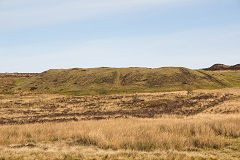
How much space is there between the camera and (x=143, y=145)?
10844 mm

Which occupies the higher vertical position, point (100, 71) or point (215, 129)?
point (100, 71)

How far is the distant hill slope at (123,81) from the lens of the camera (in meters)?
87.3

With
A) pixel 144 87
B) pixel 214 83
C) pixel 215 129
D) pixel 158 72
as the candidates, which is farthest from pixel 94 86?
pixel 215 129

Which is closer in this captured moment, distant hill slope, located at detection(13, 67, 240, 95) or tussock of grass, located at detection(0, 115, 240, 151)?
tussock of grass, located at detection(0, 115, 240, 151)

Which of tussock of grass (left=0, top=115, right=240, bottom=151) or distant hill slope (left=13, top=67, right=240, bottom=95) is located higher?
distant hill slope (left=13, top=67, right=240, bottom=95)

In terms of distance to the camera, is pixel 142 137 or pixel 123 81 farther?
pixel 123 81

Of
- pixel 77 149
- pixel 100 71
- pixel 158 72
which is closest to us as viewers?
pixel 77 149

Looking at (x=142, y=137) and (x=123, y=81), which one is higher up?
(x=123, y=81)

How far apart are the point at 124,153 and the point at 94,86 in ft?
278

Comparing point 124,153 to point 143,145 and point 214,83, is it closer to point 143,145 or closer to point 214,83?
point 143,145

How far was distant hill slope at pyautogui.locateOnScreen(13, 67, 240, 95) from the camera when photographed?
87.3 m

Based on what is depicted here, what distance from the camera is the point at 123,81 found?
99.2 meters

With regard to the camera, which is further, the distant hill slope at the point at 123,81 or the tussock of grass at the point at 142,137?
the distant hill slope at the point at 123,81

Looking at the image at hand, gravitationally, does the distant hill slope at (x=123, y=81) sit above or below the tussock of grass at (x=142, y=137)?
above
